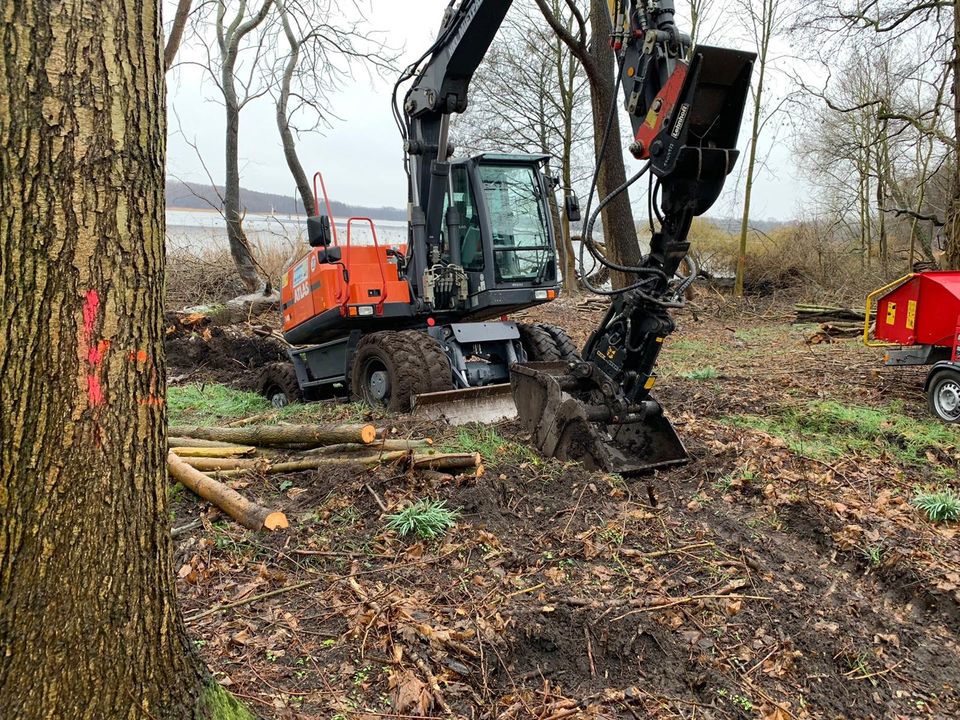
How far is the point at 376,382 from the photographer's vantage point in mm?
7633

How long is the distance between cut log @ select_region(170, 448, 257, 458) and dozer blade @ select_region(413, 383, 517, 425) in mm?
1875

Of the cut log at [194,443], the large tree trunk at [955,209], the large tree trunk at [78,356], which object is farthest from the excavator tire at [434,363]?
the large tree trunk at [955,209]

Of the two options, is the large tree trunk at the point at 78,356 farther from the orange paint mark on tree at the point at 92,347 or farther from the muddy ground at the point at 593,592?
the muddy ground at the point at 593,592

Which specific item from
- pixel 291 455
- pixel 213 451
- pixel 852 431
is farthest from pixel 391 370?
pixel 852 431

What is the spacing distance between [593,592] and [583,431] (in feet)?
5.68

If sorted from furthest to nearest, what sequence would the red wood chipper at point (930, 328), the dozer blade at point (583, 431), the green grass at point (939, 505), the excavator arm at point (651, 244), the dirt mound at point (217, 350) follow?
the dirt mound at point (217, 350) < the red wood chipper at point (930, 328) < the dozer blade at point (583, 431) < the green grass at point (939, 505) < the excavator arm at point (651, 244)

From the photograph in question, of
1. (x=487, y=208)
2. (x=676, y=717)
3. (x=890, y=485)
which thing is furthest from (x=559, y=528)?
(x=487, y=208)

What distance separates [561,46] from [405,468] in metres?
17.1

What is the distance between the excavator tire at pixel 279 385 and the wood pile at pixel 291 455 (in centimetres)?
413

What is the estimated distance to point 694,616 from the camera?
137 inches

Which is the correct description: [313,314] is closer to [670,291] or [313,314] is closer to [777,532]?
[670,291]

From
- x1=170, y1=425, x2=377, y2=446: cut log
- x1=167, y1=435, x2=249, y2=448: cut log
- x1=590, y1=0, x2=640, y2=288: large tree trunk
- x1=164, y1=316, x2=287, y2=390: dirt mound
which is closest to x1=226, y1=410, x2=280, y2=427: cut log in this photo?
x1=170, y1=425, x2=377, y2=446: cut log

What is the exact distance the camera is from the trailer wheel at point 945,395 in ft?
23.6

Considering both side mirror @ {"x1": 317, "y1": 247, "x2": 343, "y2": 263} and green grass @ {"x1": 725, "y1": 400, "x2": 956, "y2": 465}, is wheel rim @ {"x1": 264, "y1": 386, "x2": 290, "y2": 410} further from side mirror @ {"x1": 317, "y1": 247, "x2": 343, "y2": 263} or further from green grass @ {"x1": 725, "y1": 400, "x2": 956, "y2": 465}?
green grass @ {"x1": 725, "y1": 400, "x2": 956, "y2": 465}
